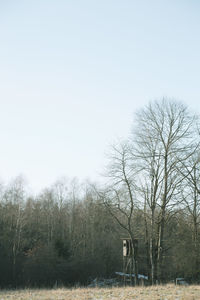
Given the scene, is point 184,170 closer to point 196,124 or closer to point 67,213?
point 196,124

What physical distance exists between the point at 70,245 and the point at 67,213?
23.8 feet

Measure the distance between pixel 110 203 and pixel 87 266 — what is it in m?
14.5

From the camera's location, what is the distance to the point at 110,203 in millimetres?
17297

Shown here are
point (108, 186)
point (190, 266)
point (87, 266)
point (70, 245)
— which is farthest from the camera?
point (70, 245)

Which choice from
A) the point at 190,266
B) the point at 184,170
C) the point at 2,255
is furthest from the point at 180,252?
the point at 2,255

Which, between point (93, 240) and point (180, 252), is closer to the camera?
point (180, 252)

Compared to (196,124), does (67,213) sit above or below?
below

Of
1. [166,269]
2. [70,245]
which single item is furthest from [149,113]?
[70,245]

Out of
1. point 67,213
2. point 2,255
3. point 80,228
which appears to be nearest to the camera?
point 2,255

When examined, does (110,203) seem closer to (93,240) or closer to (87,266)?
(87,266)

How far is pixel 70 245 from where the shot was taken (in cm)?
3228

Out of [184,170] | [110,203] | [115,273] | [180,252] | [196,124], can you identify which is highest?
[196,124]

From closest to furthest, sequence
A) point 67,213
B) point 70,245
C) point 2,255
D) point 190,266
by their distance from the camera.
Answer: point 190,266, point 2,255, point 70,245, point 67,213

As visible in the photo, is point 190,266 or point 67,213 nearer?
point 190,266
